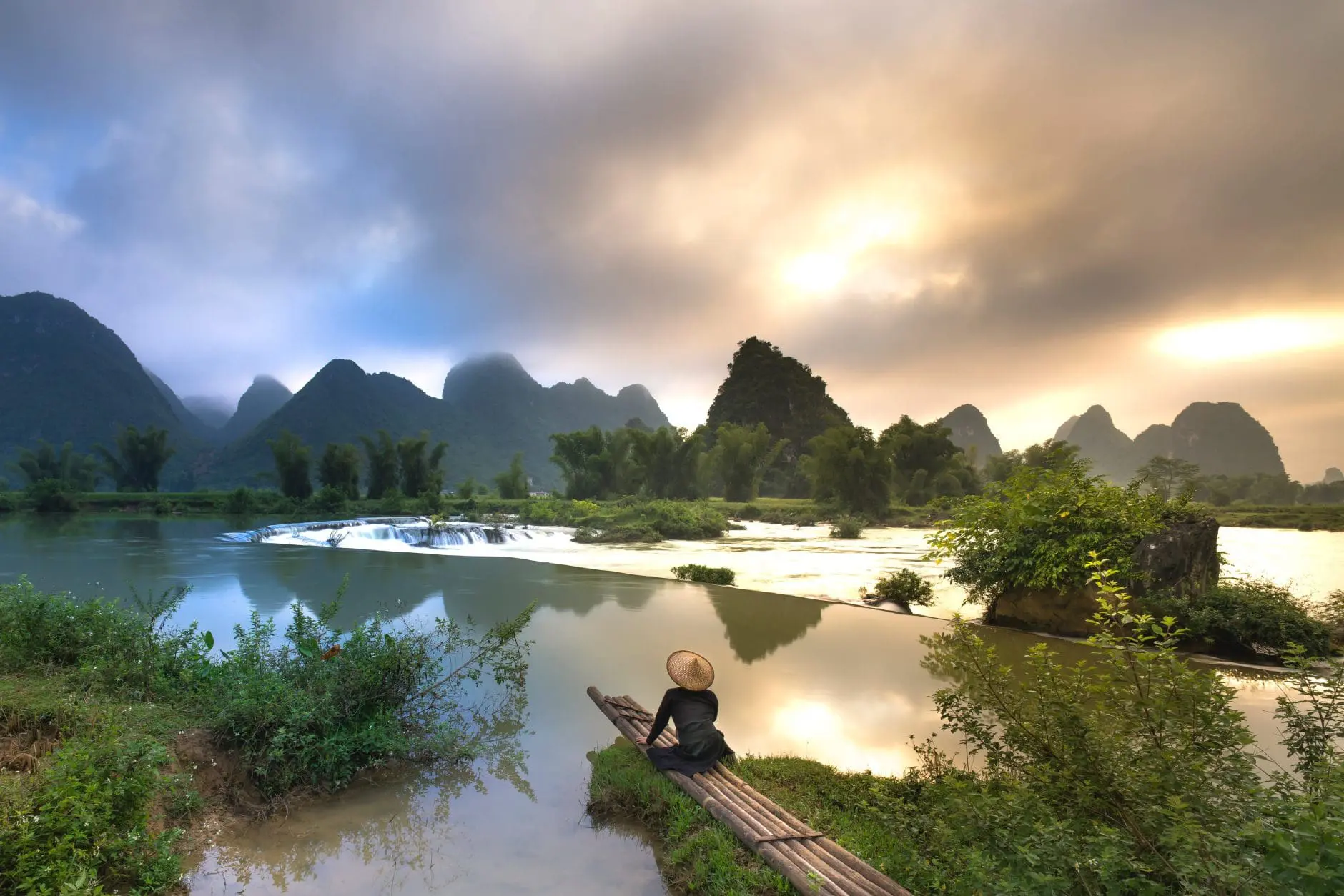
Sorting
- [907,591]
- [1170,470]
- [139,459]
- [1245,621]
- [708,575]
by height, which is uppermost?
[1170,470]

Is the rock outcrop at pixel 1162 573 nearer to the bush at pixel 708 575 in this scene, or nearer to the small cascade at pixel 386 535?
the bush at pixel 708 575

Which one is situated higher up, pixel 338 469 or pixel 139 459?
pixel 139 459

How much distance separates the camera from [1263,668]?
7.04 meters

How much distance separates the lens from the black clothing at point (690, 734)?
413 cm

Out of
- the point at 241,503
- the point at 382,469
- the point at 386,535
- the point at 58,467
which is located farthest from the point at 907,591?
the point at 58,467

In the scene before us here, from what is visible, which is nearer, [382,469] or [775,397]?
[382,469]

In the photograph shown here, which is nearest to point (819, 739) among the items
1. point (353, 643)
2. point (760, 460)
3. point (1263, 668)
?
point (353, 643)

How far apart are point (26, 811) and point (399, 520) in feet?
79.9

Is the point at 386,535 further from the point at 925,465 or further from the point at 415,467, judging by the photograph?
the point at 925,465

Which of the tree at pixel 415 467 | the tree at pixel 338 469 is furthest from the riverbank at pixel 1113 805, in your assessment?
the tree at pixel 415 467

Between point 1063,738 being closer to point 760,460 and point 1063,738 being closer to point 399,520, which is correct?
point 399,520

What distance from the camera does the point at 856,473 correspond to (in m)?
29.9

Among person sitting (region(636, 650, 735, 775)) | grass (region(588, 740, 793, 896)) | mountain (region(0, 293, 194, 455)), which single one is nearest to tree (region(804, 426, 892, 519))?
person sitting (region(636, 650, 735, 775))

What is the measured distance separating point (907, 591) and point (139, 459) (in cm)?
4998
